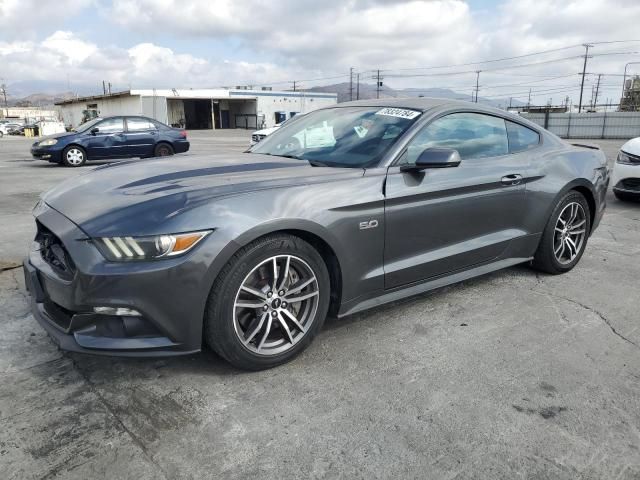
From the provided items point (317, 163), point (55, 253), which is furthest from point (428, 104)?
point (55, 253)

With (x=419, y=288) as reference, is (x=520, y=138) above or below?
above

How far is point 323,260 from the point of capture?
2871 mm

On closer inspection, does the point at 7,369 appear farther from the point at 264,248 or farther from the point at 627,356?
the point at 627,356

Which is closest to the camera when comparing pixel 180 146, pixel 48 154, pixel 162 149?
pixel 48 154

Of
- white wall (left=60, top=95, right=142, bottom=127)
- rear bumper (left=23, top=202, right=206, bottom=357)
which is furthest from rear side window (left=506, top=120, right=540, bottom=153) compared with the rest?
A: white wall (left=60, top=95, right=142, bottom=127)

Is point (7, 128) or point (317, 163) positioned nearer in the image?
point (317, 163)

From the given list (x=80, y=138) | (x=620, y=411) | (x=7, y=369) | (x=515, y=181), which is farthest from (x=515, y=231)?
(x=80, y=138)

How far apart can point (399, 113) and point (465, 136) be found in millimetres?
534

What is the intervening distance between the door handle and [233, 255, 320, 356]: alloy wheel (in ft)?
5.71

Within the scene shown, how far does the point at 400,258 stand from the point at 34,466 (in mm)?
2131

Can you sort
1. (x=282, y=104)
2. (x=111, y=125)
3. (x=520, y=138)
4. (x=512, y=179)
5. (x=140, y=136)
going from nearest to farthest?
(x=512, y=179) → (x=520, y=138) → (x=111, y=125) → (x=140, y=136) → (x=282, y=104)

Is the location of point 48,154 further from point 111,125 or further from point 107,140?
point 111,125

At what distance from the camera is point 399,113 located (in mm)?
3441

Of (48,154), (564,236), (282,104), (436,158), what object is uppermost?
(282,104)
